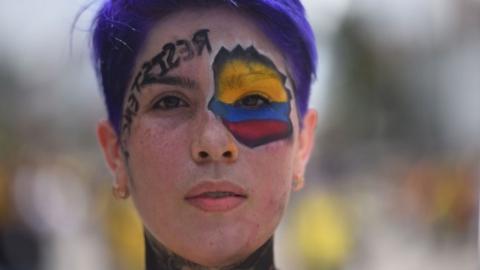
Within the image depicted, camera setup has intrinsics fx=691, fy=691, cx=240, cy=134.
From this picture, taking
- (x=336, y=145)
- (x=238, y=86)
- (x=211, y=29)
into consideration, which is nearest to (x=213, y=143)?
(x=238, y=86)

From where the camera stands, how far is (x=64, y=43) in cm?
161

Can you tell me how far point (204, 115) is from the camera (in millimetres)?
1447

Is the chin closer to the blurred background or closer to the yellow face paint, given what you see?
the blurred background

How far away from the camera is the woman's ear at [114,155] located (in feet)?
5.03

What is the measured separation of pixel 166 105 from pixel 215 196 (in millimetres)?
219

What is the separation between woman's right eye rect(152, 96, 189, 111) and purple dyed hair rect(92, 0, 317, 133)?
9cm

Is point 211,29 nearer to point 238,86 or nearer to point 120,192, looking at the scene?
point 238,86

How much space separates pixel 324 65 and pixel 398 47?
231mm

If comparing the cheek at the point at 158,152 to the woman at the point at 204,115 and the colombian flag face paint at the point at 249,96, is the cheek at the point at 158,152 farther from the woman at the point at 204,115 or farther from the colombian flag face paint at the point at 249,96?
the colombian flag face paint at the point at 249,96

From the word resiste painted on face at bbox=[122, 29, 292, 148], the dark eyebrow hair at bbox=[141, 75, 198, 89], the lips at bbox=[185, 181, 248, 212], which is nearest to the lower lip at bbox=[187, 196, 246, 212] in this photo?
the lips at bbox=[185, 181, 248, 212]

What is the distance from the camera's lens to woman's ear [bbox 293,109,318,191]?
1565 millimetres

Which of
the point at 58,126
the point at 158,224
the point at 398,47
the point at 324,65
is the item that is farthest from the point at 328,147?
the point at 58,126

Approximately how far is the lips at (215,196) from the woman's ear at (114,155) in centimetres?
17

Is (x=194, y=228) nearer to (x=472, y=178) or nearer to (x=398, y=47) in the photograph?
(x=398, y=47)
